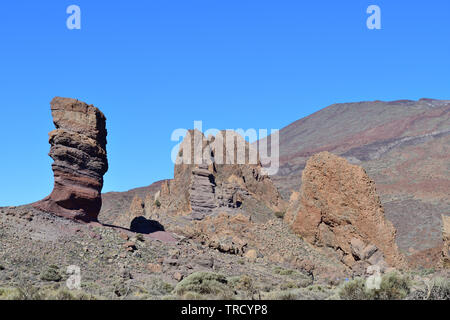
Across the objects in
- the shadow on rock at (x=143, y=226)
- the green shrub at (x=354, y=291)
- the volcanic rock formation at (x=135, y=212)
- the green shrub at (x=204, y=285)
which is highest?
the volcanic rock formation at (x=135, y=212)

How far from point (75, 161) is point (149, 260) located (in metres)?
7.35

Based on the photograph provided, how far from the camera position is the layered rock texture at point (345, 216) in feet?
102

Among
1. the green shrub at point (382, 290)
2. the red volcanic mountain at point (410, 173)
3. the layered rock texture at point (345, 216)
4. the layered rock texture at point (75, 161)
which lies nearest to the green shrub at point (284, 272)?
the layered rock texture at point (345, 216)

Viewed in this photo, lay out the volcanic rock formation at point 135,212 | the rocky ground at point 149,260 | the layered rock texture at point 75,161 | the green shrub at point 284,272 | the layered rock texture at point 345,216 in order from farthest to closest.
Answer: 1. the volcanic rock formation at point 135,212
2. the layered rock texture at point 345,216
3. the layered rock texture at point 75,161
4. the green shrub at point 284,272
5. the rocky ground at point 149,260

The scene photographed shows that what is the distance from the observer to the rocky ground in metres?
20.1

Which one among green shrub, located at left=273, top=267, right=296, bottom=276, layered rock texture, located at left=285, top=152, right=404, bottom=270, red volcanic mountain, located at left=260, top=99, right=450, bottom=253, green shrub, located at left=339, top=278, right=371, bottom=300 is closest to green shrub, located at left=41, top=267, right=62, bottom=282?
green shrub, located at left=273, top=267, right=296, bottom=276

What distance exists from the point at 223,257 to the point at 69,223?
8.79 m

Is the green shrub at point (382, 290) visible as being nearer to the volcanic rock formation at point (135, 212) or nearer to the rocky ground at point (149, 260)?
the rocky ground at point (149, 260)

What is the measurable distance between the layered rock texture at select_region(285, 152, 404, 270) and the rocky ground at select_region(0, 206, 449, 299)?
3.93 ft

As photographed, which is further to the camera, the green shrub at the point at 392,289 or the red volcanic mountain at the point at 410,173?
the red volcanic mountain at the point at 410,173

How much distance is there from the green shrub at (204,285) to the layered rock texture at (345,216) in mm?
14818

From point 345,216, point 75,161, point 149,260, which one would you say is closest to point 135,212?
point 75,161
